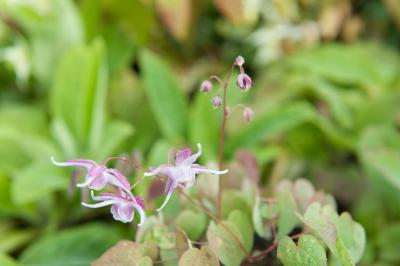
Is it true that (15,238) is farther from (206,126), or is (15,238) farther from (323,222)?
(323,222)

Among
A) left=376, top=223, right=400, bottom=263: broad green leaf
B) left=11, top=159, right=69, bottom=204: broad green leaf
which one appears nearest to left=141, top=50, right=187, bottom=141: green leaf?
left=11, top=159, right=69, bottom=204: broad green leaf

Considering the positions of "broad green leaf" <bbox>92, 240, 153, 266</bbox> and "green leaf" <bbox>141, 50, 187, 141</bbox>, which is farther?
"green leaf" <bbox>141, 50, 187, 141</bbox>

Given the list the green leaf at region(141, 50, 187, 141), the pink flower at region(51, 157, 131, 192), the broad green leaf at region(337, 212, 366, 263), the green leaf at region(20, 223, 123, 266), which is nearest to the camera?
the pink flower at region(51, 157, 131, 192)

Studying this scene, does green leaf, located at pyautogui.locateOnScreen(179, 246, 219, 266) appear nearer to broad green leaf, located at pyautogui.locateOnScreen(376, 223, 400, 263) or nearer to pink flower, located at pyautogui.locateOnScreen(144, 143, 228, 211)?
pink flower, located at pyautogui.locateOnScreen(144, 143, 228, 211)

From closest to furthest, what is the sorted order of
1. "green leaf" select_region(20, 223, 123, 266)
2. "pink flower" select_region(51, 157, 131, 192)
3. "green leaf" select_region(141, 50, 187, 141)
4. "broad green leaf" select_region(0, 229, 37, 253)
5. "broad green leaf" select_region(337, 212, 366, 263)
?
1. "pink flower" select_region(51, 157, 131, 192)
2. "broad green leaf" select_region(337, 212, 366, 263)
3. "green leaf" select_region(20, 223, 123, 266)
4. "broad green leaf" select_region(0, 229, 37, 253)
5. "green leaf" select_region(141, 50, 187, 141)

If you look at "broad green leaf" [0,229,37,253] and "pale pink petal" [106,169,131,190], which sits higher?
"pale pink petal" [106,169,131,190]

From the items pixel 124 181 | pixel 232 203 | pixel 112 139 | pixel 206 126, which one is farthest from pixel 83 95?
pixel 124 181

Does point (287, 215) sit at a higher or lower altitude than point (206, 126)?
lower
